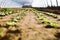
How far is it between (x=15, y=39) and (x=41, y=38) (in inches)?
25.2

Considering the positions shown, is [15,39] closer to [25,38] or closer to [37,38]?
[25,38]

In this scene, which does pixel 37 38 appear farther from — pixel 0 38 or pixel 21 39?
pixel 0 38

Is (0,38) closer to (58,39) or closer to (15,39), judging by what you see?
(15,39)

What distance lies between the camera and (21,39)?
3512 mm

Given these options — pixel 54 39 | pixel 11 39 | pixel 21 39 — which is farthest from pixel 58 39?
pixel 11 39

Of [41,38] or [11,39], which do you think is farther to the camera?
[41,38]

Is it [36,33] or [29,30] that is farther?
[29,30]

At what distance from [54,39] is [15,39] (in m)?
0.91

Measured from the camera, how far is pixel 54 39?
3613 millimetres

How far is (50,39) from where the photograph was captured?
358cm

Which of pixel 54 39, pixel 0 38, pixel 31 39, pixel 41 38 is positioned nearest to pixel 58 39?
pixel 54 39

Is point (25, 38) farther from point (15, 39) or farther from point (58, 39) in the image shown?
point (58, 39)

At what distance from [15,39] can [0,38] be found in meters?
0.39

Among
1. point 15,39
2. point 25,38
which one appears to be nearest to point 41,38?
point 25,38
